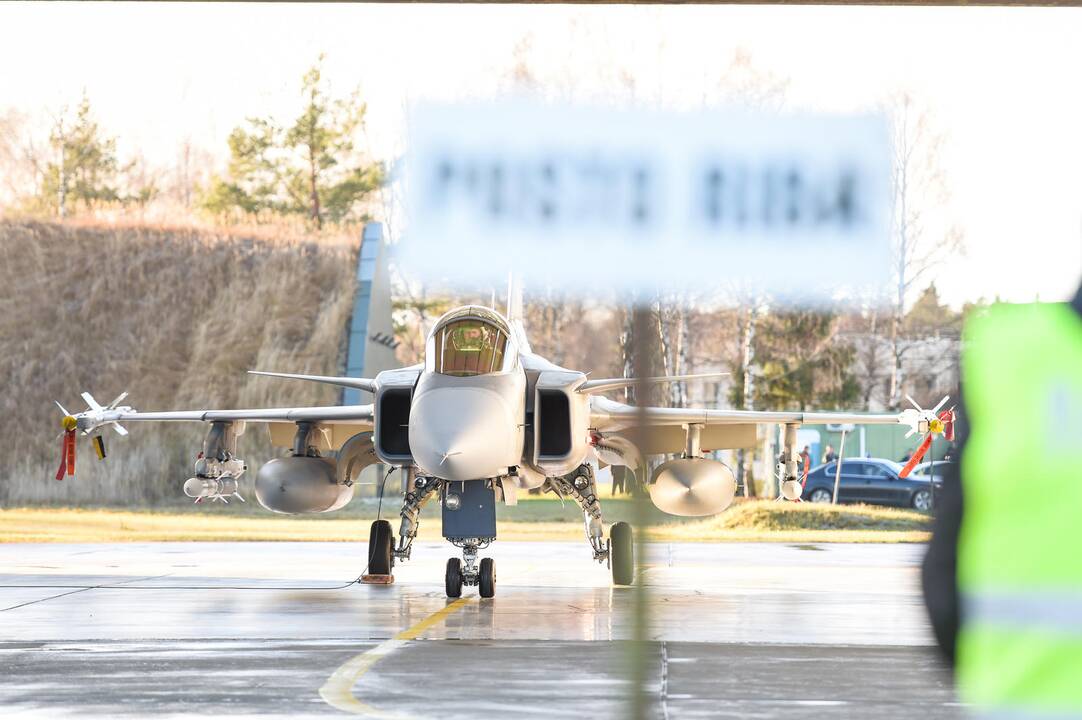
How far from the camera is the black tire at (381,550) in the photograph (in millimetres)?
16719

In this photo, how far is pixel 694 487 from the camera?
50.0 ft

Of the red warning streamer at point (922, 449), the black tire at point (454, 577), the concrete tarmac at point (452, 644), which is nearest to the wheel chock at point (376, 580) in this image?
the concrete tarmac at point (452, 644)

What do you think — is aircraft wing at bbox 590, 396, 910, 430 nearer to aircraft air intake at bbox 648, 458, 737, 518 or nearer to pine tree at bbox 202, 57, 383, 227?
aircraft air intake at bbox 648, 458, 737, 518

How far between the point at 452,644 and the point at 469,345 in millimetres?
3081

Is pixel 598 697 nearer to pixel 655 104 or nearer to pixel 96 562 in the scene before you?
pixel 655 104

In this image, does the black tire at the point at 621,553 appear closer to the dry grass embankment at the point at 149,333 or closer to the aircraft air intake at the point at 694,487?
the aircraft air intake at the point at 694,487

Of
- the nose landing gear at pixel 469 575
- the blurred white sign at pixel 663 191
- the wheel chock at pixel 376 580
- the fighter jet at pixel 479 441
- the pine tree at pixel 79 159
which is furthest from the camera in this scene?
the pine tree at pixel 79 159

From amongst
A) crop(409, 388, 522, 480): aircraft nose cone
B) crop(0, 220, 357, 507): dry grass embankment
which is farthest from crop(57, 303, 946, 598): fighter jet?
crop(0, 220, 357, 507): dry grass embankment

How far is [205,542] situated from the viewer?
2694 centimetres

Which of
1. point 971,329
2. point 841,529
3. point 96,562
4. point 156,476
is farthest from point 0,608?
point 156,476

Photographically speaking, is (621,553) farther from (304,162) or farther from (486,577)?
(304,162)

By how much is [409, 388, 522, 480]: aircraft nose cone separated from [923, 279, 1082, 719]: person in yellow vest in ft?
34.3

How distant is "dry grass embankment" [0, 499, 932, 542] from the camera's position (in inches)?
1117

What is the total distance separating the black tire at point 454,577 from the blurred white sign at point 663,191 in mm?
11581
